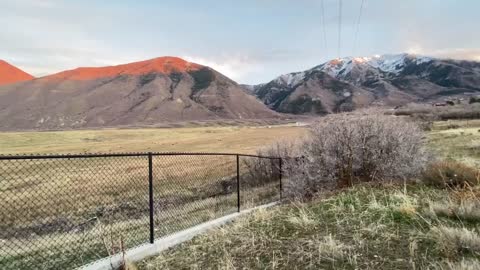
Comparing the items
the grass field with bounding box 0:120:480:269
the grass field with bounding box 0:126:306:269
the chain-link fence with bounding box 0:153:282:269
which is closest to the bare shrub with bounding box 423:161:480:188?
the grass field with bounding box 0:120:480:269

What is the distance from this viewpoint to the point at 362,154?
1264 centimetres

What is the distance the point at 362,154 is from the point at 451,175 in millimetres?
2564

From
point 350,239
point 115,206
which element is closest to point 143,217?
point 115,206

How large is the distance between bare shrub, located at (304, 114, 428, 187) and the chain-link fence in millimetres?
2608

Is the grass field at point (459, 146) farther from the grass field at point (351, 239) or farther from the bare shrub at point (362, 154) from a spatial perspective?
the grass field at point (351, 239)

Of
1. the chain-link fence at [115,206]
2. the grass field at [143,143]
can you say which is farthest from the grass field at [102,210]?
the grass field at [143,143]

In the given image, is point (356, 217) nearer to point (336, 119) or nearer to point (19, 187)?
point (336, 119)

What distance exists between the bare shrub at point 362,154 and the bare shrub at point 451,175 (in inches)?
54.2

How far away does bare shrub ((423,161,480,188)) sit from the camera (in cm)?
1025

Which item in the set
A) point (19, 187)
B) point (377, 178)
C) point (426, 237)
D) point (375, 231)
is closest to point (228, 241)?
point (375, 231)

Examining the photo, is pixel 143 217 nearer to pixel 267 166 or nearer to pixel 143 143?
pixel 267 166

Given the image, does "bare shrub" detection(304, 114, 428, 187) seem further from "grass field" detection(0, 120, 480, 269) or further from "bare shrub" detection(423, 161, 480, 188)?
"grass field" detection(0, 120, 480, 269)

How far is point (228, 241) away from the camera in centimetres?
704

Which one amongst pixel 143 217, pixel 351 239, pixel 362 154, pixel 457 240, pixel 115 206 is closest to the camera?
pixel 457 240
